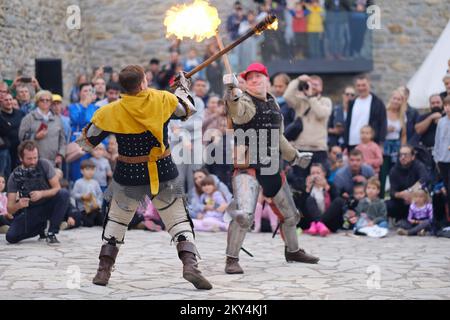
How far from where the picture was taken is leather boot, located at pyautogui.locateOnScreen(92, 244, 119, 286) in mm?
7723

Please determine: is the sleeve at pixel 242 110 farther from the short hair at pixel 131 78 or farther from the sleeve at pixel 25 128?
the sleeve at pixel 25 128

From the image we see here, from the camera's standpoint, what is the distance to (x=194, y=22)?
846 cm

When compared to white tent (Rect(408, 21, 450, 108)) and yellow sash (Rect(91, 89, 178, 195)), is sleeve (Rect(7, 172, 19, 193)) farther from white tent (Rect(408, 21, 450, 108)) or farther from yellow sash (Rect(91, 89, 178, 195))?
white tent (Rect(408, 21, 450, 108))

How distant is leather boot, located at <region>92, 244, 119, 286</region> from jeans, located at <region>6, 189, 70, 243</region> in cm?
273

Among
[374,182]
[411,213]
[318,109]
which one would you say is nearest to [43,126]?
[318,109]

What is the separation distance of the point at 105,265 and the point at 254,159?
1.70m

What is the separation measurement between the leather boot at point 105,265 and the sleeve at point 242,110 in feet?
5.06

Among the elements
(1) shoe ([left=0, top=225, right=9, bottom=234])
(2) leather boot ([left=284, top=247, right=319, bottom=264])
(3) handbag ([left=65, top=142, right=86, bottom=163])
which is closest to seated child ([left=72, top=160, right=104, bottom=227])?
(3) handbag ([left=65, top=142, right=86, bottom=163])

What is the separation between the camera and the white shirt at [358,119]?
13133 millimetres

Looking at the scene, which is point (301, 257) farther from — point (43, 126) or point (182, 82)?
point (43, 126)

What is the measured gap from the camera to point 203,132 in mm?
13180

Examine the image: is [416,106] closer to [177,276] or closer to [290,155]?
[290,155]

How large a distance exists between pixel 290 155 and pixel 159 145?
174 centimetres

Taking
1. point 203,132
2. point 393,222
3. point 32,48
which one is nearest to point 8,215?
point 203,132
